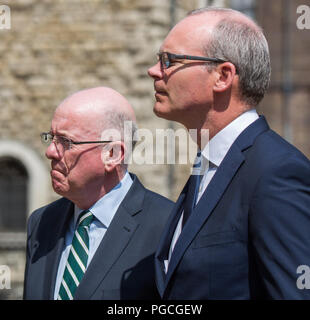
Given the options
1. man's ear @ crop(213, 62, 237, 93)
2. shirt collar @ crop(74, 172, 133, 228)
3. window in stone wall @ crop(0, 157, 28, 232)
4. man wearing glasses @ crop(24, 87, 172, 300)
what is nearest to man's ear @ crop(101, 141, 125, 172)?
man wearing glasses @ crop(24, 87, 172, 300)

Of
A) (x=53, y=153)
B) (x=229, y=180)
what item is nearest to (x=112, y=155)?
(x=53, y=153)

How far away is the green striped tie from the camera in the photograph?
2.64 m

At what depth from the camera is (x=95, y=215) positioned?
2742 mm

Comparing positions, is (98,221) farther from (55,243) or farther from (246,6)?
(246,6)

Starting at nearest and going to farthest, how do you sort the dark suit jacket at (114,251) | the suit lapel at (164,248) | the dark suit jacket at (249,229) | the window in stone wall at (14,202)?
the dark suit jacket at (249,229), the suit lapel at (164,248), the dark suit jacket at (114,251), the window in stone wall at (14,202)

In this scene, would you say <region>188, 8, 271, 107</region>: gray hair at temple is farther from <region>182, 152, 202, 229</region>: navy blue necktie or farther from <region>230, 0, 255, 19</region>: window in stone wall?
<region>230, 0, 255, 19</region>: window in stone wall

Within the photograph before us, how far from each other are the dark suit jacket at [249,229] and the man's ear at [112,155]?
2.33 feet

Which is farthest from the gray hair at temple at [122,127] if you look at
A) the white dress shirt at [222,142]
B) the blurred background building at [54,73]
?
the blurred background building at [54,73]

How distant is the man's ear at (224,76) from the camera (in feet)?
6.96

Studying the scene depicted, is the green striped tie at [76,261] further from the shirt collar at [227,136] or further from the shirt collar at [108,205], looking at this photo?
the shirt collar at [227,136]

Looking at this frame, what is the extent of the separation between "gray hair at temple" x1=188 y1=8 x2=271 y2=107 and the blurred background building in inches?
274

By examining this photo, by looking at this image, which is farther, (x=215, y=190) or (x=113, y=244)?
(x=113, y=244)

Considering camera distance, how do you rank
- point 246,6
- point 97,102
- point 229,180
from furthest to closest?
point 246,6, point 97,102, point 229,180

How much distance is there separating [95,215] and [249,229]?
93 cm
